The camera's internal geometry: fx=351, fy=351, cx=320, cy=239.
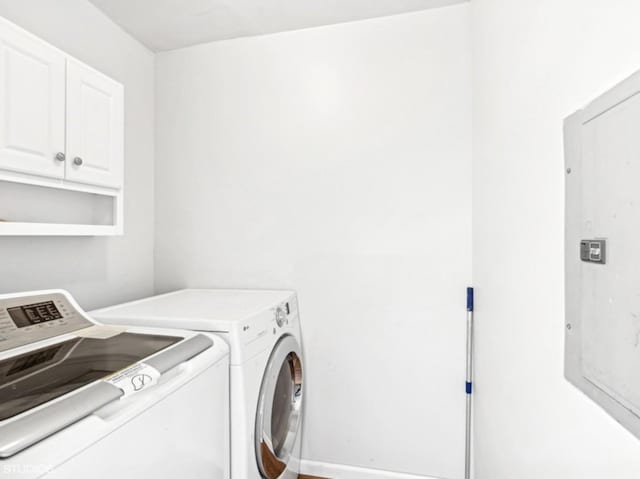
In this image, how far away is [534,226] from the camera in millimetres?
969

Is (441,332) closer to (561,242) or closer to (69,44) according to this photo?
(561,242)

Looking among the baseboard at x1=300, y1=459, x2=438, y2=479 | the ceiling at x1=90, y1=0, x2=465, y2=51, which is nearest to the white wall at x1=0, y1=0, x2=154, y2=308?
the ceiling at x1=90, y1=0, x2=465, y2=51

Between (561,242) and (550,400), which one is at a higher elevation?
(561,242)

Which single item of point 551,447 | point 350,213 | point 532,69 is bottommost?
point 551,447

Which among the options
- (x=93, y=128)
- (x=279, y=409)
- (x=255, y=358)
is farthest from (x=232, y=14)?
(x=279, y=409)

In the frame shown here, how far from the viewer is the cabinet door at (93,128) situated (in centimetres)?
136

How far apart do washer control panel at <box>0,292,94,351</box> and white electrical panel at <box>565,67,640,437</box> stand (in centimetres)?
148

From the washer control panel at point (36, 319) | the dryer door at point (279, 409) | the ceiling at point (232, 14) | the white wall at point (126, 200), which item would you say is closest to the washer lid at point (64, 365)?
the washer control panel at point (36, 319)

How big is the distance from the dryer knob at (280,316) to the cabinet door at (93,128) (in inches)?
36.8

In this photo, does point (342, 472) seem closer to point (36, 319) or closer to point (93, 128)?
point (36, 319)

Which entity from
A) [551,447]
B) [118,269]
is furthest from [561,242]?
[118,269]

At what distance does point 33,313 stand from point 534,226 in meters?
1.62

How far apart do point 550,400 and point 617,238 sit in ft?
1.61

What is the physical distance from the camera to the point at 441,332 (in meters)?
1.85
